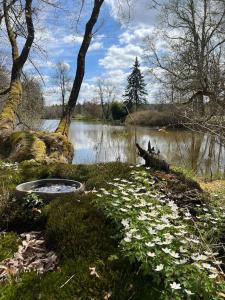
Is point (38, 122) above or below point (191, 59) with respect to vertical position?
below

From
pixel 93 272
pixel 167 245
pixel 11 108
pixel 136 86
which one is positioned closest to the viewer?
pixel 93 272

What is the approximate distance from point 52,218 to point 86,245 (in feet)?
2.60

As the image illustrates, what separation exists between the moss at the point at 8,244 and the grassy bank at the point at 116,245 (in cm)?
1

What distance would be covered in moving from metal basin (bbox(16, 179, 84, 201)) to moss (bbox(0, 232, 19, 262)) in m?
0.75

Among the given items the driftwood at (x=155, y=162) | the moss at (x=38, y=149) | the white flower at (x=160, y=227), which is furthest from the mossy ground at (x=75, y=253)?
the moss at (x=38, y=149)

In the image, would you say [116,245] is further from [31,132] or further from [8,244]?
[31,132]

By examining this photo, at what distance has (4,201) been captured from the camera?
5.19 meters

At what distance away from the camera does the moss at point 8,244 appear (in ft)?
13.5

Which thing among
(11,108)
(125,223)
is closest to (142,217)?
(125,223)

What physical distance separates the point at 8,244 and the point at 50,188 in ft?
4.98

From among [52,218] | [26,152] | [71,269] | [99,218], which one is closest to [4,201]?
[52,218]

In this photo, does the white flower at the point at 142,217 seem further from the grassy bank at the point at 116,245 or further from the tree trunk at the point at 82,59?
the tree trunk at the point at 82,59

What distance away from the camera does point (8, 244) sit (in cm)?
435

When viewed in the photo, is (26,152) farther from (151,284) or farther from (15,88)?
(151,284)
